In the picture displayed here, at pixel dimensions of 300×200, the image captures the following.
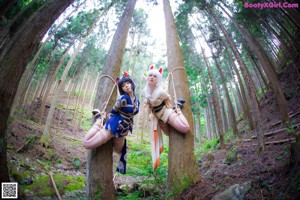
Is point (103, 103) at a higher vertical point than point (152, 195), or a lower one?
higher

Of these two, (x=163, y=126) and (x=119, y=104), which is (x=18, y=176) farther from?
(x=163, y=126)

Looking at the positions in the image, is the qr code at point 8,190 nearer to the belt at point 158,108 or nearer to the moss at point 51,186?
the moss at point 51,186

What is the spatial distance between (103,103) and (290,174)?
3.08m

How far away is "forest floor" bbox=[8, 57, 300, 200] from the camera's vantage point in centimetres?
249

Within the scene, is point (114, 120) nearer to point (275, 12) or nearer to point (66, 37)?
point (275, 12)

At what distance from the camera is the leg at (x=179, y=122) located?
9.96 ft

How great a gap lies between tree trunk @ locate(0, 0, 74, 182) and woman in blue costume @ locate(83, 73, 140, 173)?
1.02 meters

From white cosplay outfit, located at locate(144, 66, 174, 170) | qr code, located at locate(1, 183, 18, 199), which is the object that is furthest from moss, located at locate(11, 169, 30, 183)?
white cosplay outfit, located at locate(144, 66, 174, 170)

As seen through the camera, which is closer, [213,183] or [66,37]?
[213,183]

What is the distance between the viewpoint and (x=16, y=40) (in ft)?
8.27

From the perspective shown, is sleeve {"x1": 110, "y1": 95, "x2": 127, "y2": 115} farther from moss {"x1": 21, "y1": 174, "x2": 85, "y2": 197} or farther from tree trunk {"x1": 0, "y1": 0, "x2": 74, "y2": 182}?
moss {"x1": 21, "y1": 174, "x2": 85, "y2": 197}

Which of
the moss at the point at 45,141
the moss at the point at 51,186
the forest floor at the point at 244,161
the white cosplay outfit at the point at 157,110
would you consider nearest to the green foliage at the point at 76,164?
the forest floor at the point at 244,161

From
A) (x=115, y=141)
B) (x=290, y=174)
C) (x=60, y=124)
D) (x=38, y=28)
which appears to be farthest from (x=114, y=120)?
(x=60, y=124)

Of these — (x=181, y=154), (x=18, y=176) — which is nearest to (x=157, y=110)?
(x=181, y=154)
